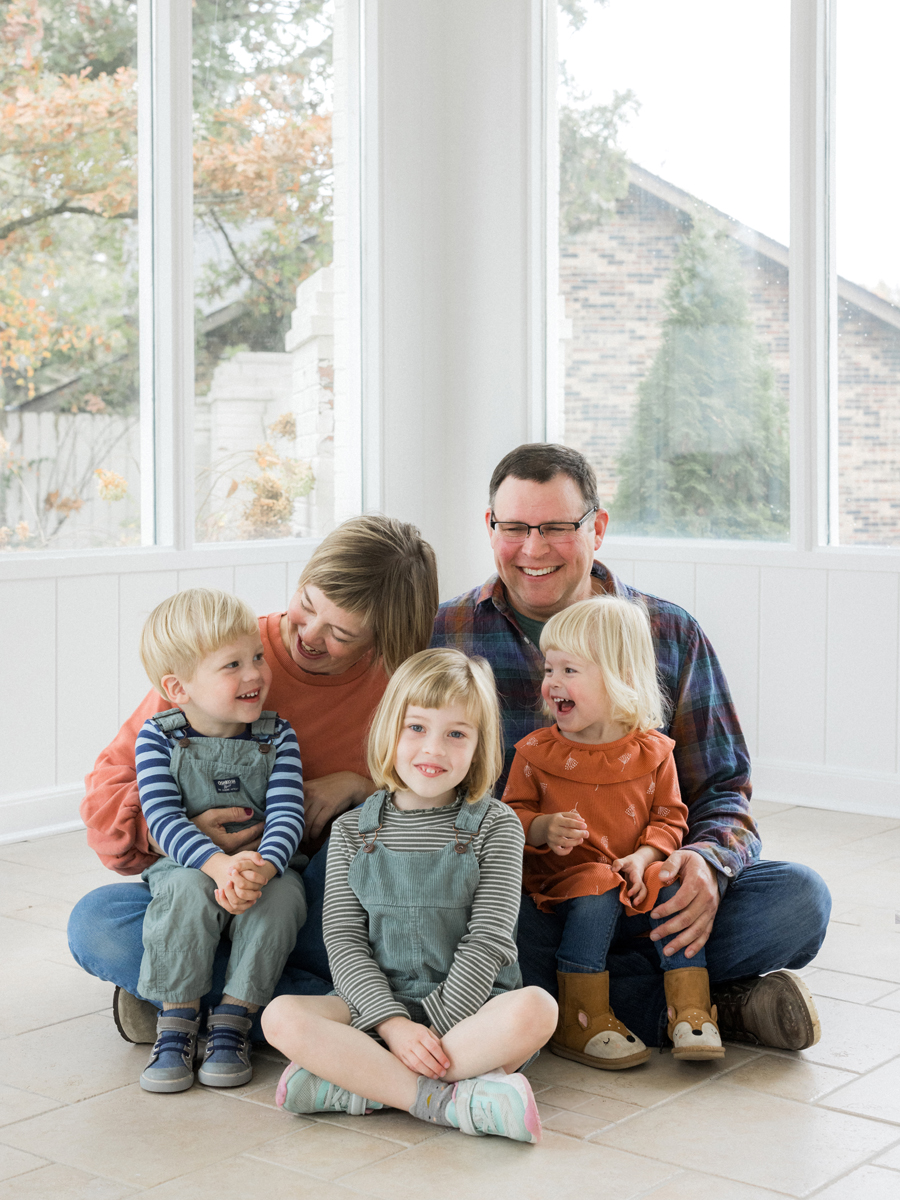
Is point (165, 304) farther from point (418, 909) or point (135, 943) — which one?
point (418, 909)

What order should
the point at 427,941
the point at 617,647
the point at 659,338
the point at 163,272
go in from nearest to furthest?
1. the point at 427,941
2. the point at 617,647
3. the point at 163,272
4. the point at 659,338

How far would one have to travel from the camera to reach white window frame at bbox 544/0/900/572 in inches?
155

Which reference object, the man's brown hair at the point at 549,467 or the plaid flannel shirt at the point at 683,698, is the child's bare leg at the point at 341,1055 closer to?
the plaid flannel shirt at the point at 683,698

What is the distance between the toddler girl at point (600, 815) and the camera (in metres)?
Result: 2.08

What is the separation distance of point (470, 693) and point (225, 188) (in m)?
2.64

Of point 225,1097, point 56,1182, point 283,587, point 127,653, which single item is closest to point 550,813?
point 225,1097

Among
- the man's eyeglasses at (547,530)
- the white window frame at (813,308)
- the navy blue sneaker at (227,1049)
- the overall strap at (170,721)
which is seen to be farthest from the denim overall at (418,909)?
the white window frame at (813,308)

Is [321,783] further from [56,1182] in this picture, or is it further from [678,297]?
[678,297]

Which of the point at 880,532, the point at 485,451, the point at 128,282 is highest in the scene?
the point at 128,282

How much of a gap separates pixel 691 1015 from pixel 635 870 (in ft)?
0.72

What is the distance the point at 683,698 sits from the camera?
2350mm

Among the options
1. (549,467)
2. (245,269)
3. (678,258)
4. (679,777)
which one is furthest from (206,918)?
(678,258)

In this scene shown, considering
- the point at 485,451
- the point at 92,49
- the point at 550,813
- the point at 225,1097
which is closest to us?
the point at 225,1097

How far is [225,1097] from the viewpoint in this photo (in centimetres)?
198
